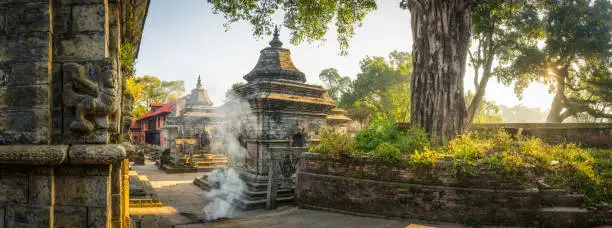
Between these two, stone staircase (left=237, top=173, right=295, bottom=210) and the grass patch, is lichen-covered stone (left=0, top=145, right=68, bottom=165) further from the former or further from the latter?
stone staircase (left=237, top=173, right=295, bottom=210)

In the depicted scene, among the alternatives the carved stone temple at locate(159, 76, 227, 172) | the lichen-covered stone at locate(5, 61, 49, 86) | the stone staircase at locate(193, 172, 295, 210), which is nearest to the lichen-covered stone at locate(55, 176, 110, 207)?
the lichen-covered stone at locate(5, 61, 49, 86)

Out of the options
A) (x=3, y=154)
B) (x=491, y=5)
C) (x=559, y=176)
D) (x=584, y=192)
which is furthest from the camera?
(x=491, y=5)

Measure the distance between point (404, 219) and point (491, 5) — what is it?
9.69 meters

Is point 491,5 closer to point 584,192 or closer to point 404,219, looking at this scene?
point 584,192

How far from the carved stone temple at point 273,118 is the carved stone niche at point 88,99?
6.66 meters

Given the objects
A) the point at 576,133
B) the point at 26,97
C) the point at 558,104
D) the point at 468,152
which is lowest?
the point at 468,152

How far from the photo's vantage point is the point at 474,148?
6930mm

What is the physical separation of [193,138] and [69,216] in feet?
61.6

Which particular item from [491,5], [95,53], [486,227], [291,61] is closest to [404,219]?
[486,227]

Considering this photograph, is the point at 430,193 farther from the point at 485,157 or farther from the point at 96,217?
the point at 96,217

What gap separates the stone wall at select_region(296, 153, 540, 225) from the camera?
621 cm

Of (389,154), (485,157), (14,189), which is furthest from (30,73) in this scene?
(485,157)

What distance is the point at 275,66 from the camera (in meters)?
12.0

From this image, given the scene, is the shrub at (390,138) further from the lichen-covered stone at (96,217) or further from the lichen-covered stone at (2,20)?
the lichen-covered stone at (2,20)
